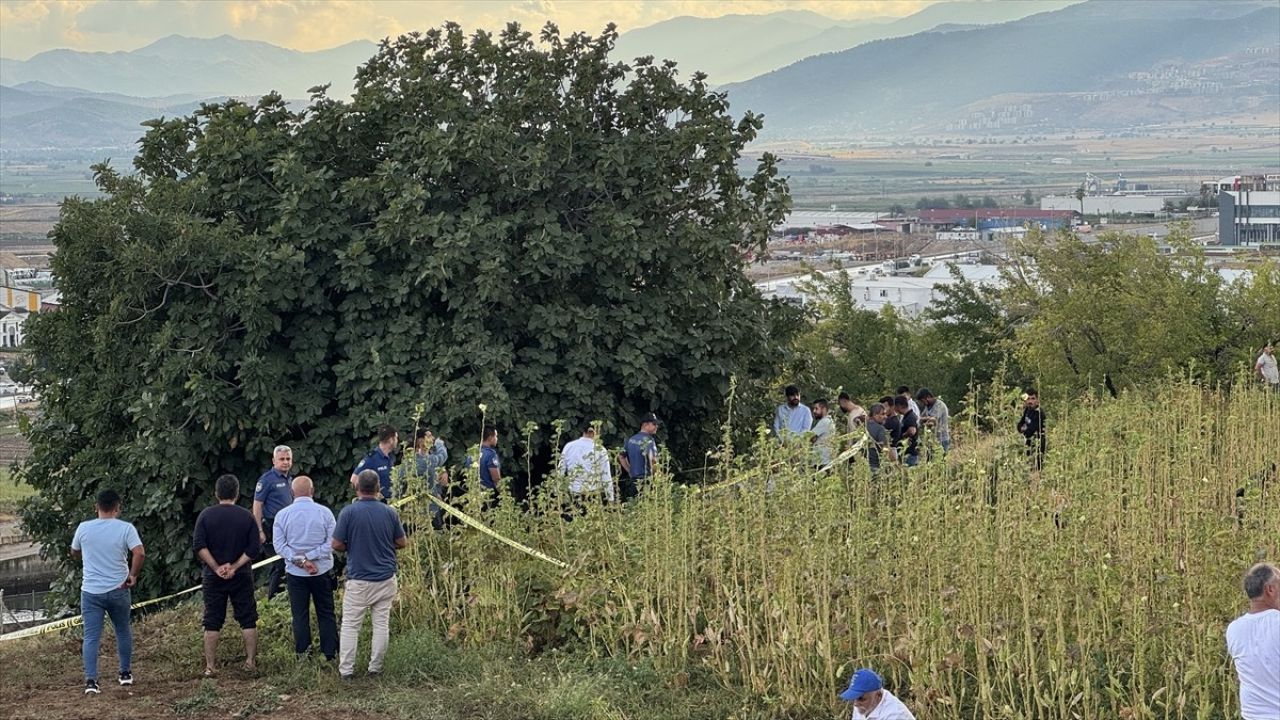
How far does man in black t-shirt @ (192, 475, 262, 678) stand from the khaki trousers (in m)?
0.84

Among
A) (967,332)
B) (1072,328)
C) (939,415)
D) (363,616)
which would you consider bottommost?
(967,332)

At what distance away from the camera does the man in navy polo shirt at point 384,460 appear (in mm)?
13820

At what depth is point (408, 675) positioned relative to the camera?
11711 millimetres

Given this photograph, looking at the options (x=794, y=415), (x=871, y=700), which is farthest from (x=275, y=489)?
(x=794, y=415)

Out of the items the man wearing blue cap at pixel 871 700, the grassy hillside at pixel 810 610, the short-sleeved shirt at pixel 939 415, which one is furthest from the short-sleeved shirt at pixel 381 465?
the short-sleeved shirt at pixel 939 415

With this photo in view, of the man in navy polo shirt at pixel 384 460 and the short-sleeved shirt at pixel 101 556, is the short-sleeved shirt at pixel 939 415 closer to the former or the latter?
the man in navy polo shirt at pixel 384 460

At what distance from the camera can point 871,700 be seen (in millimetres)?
8719

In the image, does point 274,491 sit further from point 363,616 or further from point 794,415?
point 794,415

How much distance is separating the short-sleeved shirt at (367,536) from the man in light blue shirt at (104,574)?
4.77 feet

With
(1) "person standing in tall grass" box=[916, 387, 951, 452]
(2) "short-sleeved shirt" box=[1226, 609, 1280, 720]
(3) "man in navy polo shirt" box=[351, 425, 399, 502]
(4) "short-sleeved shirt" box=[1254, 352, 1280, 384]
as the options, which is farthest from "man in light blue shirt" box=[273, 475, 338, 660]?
(4) "short-sleeved shirt" box=[1254, 352, 1280, 384]

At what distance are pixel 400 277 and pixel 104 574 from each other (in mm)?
7699

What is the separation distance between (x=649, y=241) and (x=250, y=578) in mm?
8537

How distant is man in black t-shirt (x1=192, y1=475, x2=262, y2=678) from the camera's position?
39.2 feet

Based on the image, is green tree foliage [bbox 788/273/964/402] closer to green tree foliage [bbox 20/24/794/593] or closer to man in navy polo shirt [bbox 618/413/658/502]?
green tree foliage [bbox 20/24/794/593]
